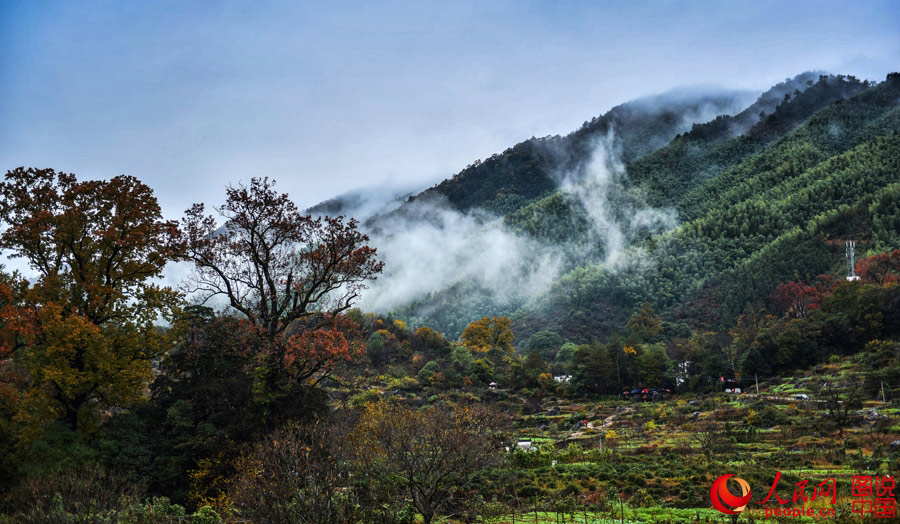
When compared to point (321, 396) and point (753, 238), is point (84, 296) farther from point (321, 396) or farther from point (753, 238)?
point (753, 238)

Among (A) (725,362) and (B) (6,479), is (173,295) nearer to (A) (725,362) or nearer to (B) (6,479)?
(B) (6,479)

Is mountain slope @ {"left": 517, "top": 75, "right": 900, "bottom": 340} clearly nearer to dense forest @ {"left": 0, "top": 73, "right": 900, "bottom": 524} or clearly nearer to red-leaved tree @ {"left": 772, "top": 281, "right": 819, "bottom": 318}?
red-leaved tree @ {"left": 772, "top": 281, "right": 819, "bottom": 318}

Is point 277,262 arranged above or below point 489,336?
above

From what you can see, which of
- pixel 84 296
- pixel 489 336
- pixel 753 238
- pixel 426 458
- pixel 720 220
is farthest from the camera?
pixel 720 220

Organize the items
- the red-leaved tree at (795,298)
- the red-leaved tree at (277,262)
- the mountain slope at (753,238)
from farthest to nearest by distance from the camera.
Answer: the mountain slope at (753,238) → the red-leaved tree at (795,298) → the red-leaved tree at (277,262)

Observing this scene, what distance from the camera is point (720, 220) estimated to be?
109 metres

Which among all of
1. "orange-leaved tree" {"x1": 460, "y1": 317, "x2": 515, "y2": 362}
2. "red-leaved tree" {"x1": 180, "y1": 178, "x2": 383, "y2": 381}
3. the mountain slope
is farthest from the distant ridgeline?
"red-leaved tree" {"x1": 180, "y1": 178, "x2": 383, "y2": 381}

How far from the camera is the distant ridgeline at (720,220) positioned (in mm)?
86062

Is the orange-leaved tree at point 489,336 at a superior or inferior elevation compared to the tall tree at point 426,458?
inferior

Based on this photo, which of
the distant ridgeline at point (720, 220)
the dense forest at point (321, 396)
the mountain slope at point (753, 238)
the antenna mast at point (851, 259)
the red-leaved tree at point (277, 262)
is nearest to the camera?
the dense forest at point (321, 396)

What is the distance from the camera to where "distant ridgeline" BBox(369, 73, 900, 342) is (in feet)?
282

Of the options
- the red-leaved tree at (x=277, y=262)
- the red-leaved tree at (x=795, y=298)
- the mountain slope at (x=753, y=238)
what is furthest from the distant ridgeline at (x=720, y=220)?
the red-leaved tree at (x=277, y=262)

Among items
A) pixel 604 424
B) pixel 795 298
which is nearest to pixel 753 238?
pixel 795 298

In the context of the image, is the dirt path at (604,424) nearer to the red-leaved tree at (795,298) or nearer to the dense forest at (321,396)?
the dense forest at (321,396)
